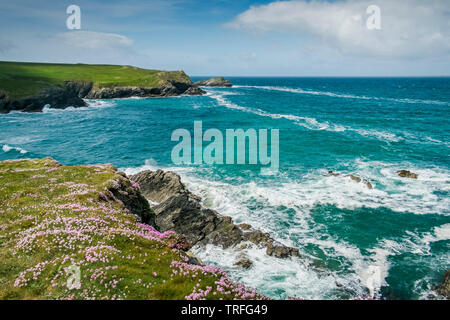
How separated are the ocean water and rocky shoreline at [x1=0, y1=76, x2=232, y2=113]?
25.7 m

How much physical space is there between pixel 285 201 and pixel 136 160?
1216 inches

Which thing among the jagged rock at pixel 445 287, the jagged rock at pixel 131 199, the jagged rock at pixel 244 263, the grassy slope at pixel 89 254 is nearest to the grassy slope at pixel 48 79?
the jagged rock at pixel 131 199

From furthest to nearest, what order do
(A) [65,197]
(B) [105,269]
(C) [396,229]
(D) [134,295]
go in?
(C) [396,229] → (A) [65,197] → (B) [105,269] → (D) [134,295]

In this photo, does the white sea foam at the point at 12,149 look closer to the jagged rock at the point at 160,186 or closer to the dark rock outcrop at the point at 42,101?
the jagged rock at the point at 160,186

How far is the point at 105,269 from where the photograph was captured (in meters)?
11.9

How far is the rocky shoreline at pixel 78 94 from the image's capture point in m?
105

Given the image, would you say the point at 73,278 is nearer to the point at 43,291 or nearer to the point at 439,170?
the point at 43,291

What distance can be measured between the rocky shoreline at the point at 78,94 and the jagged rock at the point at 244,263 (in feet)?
386

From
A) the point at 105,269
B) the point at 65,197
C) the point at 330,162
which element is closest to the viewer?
the point at 105,269

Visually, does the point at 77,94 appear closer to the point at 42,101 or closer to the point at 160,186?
the point at 42,101

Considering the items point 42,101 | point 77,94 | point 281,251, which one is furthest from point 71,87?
point 281,251

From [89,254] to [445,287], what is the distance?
24.5 meters

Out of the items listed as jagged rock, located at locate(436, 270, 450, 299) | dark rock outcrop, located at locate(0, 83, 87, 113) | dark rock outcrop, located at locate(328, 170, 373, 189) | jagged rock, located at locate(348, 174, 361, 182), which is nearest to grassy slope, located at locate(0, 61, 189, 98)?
dark rock outcrop, located at locate(0, 83, 87, 113)

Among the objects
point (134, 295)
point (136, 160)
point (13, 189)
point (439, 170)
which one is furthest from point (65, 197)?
point (439, 170)
